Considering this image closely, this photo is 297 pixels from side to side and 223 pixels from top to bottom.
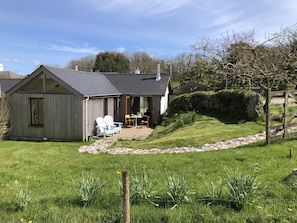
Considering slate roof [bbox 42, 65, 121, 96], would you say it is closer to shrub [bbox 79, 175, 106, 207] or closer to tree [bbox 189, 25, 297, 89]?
tree [bbox 189, 25, 297, 89]

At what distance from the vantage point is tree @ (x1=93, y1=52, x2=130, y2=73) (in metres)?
48.8

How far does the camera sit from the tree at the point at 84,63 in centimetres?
5169

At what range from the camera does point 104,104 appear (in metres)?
19.2

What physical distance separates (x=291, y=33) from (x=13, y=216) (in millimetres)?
17670

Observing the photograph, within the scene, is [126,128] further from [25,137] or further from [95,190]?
[95,190]

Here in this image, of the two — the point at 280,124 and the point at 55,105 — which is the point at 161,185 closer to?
the point at 280,124

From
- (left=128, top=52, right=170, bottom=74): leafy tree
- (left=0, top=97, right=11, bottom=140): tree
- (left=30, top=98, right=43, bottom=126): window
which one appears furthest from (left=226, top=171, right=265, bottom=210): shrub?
(left=128, top=52, right=170, bottom=74): leafy tree

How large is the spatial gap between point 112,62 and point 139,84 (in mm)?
27202

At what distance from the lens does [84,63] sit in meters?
52.7

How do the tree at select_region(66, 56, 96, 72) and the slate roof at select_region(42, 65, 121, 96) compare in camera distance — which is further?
the tree at select_region(66, 56, 96, 72)

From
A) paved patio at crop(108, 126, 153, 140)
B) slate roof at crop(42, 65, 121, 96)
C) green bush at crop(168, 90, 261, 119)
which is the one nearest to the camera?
slate roof at crop(42, 65, 121, 96)

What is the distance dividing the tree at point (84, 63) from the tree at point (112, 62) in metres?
2.61

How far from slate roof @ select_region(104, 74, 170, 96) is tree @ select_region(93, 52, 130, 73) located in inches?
970

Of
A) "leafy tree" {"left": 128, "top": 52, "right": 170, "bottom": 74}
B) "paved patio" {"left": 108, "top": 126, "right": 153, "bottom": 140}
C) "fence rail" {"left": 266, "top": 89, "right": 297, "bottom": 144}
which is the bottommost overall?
"paved patio" {"left": 108, "top": 126, "right": 153, "bottom": 140}
